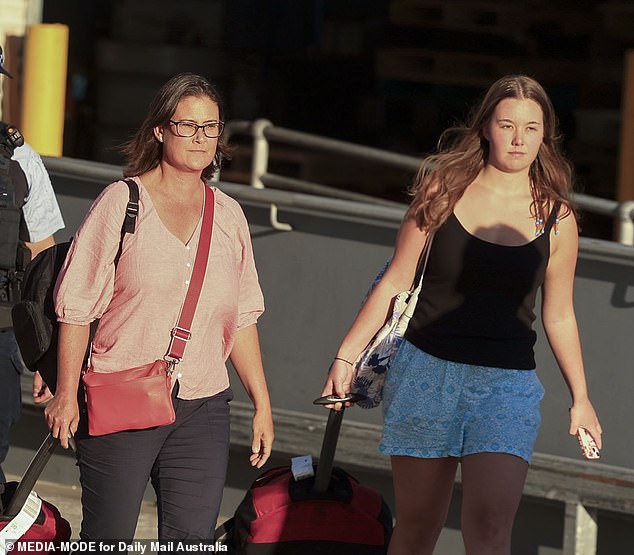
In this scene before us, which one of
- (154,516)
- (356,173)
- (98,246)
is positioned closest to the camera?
(98,246)

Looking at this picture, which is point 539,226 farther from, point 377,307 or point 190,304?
point 190,304

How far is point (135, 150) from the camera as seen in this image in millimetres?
4180

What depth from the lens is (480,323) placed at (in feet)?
13.6

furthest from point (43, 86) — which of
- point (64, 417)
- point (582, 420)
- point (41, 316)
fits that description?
point (582, 420)

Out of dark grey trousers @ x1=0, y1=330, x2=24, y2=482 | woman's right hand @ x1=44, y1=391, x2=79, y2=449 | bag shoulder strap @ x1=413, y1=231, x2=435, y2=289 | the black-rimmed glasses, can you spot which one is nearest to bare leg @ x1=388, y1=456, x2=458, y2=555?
bag shoulder strap @ x1=413, y1=231, x2=435, y2=289

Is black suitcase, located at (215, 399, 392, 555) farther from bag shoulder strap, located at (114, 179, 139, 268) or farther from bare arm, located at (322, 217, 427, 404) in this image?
bag shoulder strap, located at (114, 179, 139, 268)

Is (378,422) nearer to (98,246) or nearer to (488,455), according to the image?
(488,455)

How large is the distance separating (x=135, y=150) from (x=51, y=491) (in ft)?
8.89

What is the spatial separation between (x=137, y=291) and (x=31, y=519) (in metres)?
0.83

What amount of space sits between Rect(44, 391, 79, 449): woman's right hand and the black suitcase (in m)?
0.70

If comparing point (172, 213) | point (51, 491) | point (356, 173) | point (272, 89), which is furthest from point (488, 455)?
point (272, 89)

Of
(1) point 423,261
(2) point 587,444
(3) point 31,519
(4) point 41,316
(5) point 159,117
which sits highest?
(5) point 159,117

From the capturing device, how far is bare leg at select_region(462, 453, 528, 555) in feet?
13.3

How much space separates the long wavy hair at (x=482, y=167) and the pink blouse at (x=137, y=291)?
2.17ft
